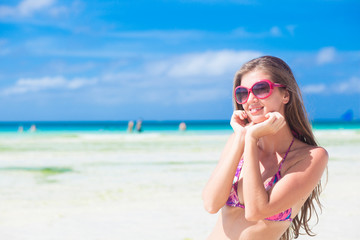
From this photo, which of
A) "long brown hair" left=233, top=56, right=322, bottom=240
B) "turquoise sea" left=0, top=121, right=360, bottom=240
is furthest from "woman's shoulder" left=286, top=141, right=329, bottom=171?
"turquoise sea" left=0, top=121, right=360, bottom=240

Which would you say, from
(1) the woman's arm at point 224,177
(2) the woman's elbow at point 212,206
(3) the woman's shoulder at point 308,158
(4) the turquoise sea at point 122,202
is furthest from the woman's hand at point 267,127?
(4) the turquoise sea at point 122,202

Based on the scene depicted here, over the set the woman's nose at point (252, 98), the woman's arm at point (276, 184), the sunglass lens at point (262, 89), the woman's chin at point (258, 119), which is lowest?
the woman's arm at point (276, 184)

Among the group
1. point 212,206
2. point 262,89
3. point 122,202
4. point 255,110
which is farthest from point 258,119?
point 122,202

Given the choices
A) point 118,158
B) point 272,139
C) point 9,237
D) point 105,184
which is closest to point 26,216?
point 9,237

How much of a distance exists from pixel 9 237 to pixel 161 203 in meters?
2.47

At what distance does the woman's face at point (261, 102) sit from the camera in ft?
8.45

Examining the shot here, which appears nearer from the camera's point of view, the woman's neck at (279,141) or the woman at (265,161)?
the woman at (265,161)

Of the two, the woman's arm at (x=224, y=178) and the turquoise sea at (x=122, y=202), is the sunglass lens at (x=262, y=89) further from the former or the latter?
the turquoise sea at (x=122, y=202)

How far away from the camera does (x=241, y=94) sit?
105 inches

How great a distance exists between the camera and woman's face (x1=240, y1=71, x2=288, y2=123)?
2.57 meters

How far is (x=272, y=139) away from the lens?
274 cm

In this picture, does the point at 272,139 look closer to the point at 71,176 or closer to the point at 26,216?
the point at 26,216

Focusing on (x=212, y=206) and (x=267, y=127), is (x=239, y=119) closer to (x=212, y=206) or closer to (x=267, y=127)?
(x=267, y=127)

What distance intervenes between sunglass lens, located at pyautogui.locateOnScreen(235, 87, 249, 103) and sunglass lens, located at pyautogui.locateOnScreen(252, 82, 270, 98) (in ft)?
0.26
